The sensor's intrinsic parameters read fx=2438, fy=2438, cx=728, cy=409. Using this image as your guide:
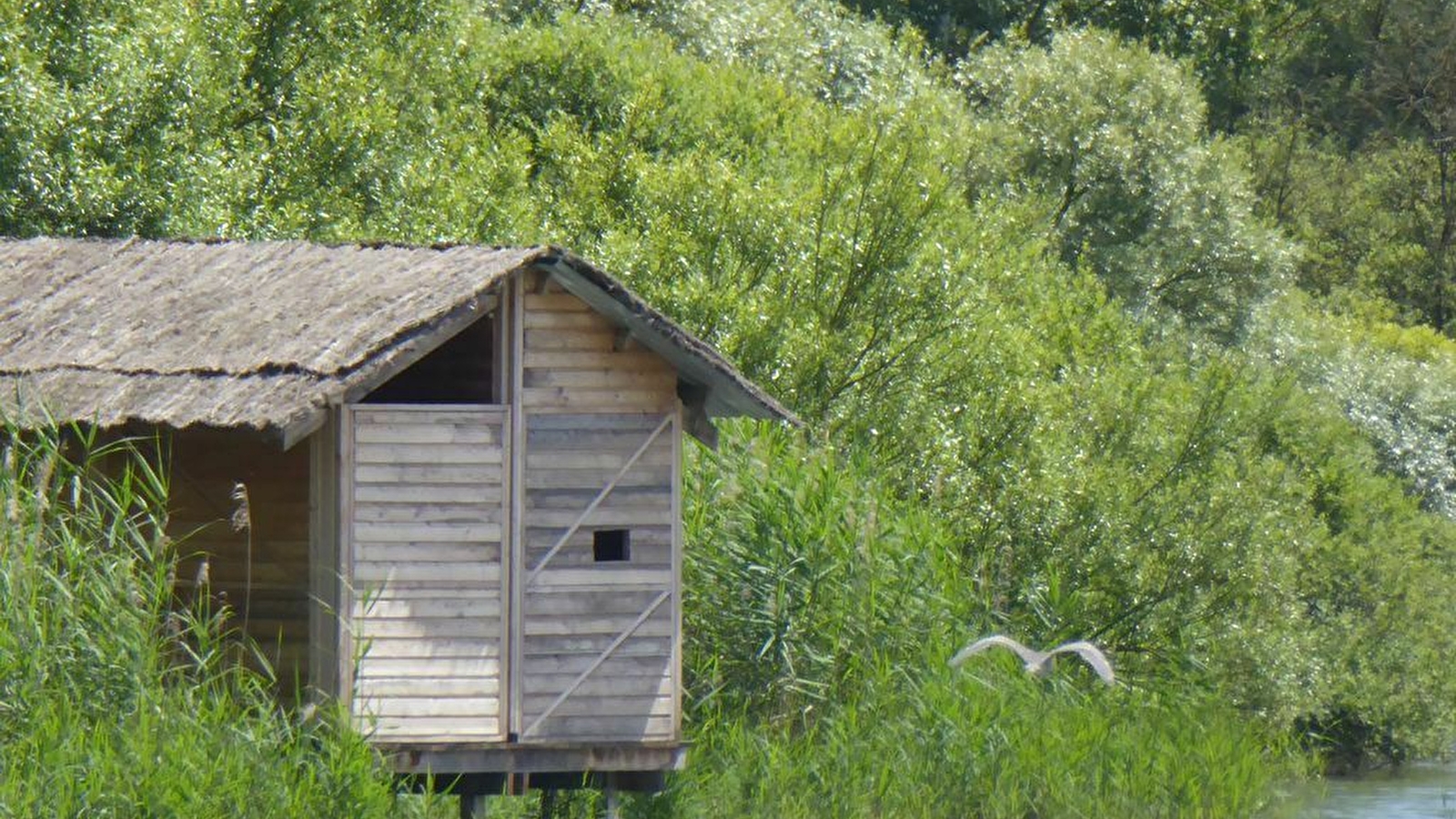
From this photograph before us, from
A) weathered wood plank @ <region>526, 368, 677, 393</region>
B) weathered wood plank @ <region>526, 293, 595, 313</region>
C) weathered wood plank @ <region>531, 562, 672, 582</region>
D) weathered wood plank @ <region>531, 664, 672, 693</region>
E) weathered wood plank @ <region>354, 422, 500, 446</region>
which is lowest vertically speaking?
weathered wood plank @ <region>531, 664, 672, 693</region>

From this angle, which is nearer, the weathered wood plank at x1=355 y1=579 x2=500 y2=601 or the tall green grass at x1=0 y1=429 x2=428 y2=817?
the tall green grass at x1=0 y1=429 x2=428 y2=817

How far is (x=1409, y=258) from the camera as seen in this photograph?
4344cm

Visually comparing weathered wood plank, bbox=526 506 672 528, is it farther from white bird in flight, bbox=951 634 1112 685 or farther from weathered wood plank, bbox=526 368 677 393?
white bird in flight, bbox=951 634 1112 685

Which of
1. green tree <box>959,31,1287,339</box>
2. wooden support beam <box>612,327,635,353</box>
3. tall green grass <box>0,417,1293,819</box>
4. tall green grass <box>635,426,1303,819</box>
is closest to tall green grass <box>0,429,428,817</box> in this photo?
tall green grass <box>0,417,1293,819</box>

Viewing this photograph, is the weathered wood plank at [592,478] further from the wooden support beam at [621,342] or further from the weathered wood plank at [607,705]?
the weathered wood plank at [607,705]

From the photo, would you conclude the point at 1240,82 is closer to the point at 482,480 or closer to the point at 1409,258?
the point at 1409,258

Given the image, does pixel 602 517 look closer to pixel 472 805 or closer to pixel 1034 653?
pixel 472 805

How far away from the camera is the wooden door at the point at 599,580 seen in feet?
49.6

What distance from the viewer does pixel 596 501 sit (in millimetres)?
15328

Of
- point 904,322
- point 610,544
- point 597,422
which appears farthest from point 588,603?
point 904,322

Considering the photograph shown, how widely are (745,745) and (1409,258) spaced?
96.9 feet

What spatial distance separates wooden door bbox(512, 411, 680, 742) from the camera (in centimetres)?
1512

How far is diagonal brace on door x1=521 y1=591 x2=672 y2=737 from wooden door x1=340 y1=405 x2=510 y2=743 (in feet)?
0.81

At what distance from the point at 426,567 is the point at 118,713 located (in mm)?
2357
